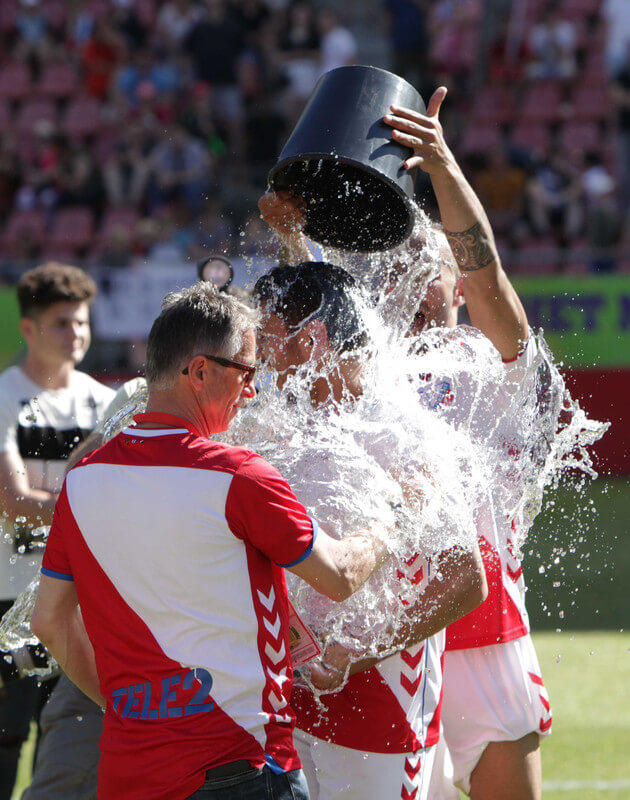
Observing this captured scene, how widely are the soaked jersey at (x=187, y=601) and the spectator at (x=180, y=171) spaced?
9.58 m

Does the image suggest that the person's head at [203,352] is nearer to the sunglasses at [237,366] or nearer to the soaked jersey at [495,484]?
the sunglasses at [237,366]

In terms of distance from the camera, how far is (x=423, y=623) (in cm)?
240

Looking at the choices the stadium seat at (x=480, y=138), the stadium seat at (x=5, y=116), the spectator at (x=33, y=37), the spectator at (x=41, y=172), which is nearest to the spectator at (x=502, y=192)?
the stadium seat at (x=480, y=138)

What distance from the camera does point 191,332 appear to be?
2.10 meters

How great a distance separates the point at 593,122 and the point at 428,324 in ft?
35.8

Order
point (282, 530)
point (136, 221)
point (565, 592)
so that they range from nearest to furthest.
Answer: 1. point (282, 530)
2. point (565, 592)
3. point (136, 221)

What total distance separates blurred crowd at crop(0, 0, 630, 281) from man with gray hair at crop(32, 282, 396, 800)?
27.7 feet

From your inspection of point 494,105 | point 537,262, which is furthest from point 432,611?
point 494,105

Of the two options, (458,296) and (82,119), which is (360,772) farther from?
(82,119)

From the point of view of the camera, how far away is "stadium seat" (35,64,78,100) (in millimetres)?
14797

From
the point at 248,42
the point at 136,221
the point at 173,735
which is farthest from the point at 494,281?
the point at 248,42

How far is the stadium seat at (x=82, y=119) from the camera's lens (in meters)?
14.0

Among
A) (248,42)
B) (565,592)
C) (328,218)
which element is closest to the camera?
(328,218)

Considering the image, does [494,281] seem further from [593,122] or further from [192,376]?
[593,122]
